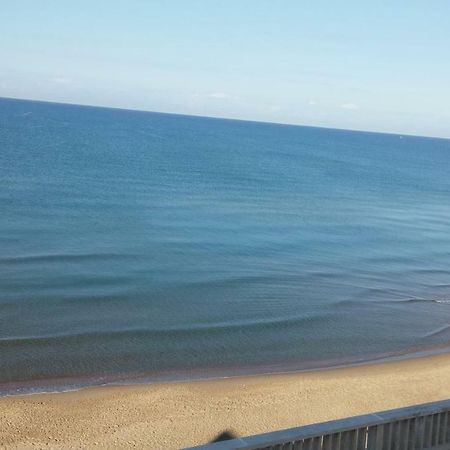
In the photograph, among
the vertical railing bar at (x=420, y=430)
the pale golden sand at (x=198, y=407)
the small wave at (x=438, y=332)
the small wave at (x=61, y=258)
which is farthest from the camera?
the small wave at (x=61, y=258)

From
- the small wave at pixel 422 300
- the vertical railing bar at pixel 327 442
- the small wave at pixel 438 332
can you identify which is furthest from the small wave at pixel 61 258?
the vertical railing bar at pixel 327 442

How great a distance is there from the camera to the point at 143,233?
29.2 metres

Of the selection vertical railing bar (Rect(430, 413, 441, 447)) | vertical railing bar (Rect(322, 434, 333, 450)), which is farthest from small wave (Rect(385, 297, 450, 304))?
vertical railing bar (Rect(322, 434, 333, 450))

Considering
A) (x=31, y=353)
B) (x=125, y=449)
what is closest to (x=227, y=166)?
(x=31, y=353)

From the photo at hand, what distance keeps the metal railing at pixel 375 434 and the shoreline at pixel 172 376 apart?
8253mm

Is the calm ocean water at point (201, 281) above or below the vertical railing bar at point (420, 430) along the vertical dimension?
below

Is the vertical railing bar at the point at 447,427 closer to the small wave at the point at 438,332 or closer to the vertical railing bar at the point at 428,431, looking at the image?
the vertical railing bar at the point at 428,431

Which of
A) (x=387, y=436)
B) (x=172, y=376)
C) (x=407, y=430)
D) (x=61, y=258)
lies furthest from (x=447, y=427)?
(x=61, y=258)

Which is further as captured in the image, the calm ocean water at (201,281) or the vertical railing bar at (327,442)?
the calm ocean water at (201,281)

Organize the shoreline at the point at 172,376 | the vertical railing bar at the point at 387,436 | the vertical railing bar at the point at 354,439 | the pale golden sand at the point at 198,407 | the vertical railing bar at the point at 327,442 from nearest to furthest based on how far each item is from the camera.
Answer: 1. the vertical railing bar at the point at 327,442
2. the vertical railing bar at the point at 354,439
3. the vertical railing bar at the point at 387,436
4. the pale golden sand at the point at 198,407
5. the shoreline at the point at 172,376

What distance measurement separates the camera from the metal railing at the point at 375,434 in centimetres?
596

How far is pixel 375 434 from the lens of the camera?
254 inches

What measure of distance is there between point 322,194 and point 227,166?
62.8 ft

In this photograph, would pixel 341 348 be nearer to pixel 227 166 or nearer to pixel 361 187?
pixel 361 187
